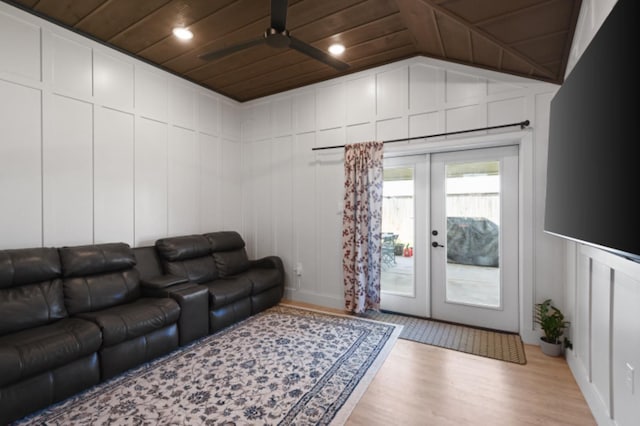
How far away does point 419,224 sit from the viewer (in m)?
3.75

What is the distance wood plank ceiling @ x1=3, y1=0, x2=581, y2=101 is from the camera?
2350mm

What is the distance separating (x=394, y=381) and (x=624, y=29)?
2439 millimetres

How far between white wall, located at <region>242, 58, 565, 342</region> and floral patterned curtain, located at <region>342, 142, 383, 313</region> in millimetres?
216

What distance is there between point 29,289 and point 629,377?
13.3 ft

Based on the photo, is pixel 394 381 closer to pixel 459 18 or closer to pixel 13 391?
pixel 13 391

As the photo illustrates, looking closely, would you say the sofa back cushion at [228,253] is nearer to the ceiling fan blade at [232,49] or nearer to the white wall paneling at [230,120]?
the white wall paneling at [230,120]

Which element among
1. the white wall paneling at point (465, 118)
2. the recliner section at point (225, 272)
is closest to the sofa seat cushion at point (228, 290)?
the recliner section at point (225, 272)

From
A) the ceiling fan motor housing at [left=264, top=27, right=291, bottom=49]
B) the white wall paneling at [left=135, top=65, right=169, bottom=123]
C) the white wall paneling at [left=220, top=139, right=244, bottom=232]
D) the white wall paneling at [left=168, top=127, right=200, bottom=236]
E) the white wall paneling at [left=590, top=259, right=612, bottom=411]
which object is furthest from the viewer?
the white wall paneling at [left=220, top=139, right=244, bottom=232]

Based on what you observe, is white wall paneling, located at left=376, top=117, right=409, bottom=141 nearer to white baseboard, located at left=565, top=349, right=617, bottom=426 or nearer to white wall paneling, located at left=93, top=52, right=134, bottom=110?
white baseboard, located at left=565, top=349, right=617, bottom=426

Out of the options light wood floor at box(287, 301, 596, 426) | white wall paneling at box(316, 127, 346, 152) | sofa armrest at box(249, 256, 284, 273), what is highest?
white wall paneling at box(316, 127, 346, 152)

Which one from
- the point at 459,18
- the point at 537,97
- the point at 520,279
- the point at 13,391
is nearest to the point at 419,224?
the point at 520,279

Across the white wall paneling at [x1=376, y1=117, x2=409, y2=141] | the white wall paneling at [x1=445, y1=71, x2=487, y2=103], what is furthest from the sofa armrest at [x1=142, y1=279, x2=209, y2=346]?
the white wall paneling at [x1=445, y1=71, x2=487, y2=103]

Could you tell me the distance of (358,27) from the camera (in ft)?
9.71

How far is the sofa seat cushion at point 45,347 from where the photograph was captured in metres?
1.83
